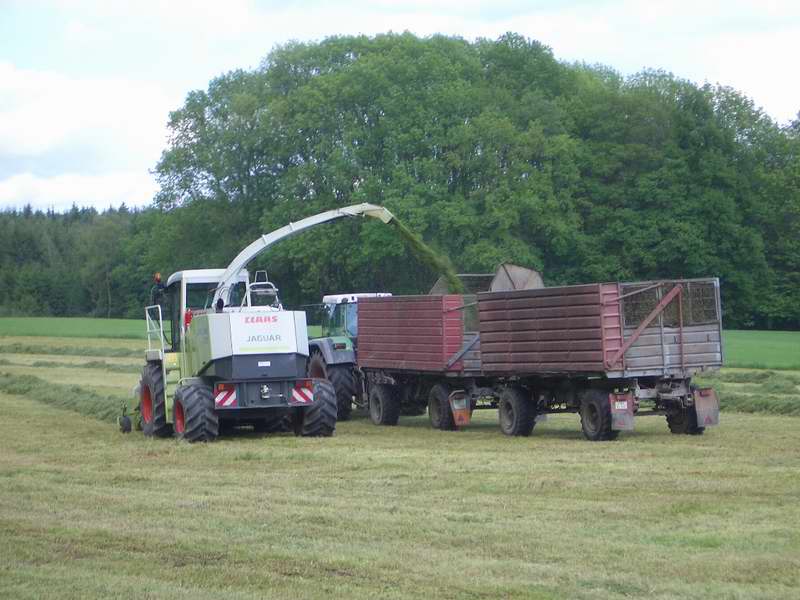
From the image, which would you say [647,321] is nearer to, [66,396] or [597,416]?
[597,416]

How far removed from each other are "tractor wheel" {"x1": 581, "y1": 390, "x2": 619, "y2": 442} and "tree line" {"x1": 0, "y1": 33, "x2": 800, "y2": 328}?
32.2 metres

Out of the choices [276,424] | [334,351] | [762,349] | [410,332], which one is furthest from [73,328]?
[276,424]

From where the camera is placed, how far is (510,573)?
8.87 metres

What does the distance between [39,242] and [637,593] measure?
122137mm

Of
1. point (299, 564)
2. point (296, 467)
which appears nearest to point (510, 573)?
point (299, 564)

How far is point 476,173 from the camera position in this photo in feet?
181

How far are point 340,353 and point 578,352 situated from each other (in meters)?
7.41

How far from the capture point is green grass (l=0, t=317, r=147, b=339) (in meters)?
68.4

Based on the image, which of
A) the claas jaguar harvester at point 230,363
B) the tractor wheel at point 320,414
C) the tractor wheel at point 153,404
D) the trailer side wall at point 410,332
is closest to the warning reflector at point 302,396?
the claas jaguar harvester at point 230,363

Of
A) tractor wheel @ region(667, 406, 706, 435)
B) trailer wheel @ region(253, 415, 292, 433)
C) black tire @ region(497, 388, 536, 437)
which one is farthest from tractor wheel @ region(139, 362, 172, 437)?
tractor wheel @ region(667, 406, 706, 435)

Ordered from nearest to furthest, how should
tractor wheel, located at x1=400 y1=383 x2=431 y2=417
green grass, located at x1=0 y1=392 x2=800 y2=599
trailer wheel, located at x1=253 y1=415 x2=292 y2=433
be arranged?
1. green grass, located at x1=0 y1=392 x2=800 y2=599
2. trailer wheel, located at x1=253 y1=415 x2=292 y2=433
3. tractor wheel, located at x1=400 y1=383 x2=431 y2=417

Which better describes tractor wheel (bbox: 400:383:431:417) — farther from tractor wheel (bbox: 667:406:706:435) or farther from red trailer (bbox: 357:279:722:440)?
tractor wheel (bbox: 667:406:706:435)

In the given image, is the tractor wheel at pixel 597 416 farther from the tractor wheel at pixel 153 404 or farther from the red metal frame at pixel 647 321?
the tractor wheel at pixel 153 404

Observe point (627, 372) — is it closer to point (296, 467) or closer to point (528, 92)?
point (296, 467)
